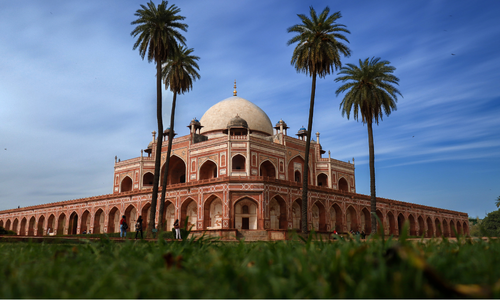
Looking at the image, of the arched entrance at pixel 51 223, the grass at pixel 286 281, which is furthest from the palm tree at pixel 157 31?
the arched entrance at pixel 51 223

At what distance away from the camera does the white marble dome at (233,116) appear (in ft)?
145

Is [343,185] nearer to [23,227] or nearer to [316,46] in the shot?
[316,46]

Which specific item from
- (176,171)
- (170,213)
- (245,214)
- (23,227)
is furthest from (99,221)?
(245,214)

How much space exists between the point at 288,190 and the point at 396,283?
32.5 meters

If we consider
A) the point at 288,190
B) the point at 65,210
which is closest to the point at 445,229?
the point at 288,190

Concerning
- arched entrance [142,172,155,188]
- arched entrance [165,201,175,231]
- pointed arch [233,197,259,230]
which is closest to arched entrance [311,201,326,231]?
pointed arch [233,197,259,230]

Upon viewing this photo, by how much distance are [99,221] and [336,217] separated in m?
25.5

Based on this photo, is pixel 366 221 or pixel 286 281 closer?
pixel 286 281

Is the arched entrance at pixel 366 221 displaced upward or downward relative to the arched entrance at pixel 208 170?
downward

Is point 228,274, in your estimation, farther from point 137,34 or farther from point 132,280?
point 137,34

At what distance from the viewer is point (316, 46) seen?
2412 cm

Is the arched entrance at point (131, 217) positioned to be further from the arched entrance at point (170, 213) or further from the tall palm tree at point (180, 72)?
the tall palm tree at point (180, 72)

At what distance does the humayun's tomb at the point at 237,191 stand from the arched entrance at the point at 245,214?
0.09 meters

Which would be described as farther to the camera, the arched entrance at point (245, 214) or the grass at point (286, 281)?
the arched entrance at point (245, 214)
